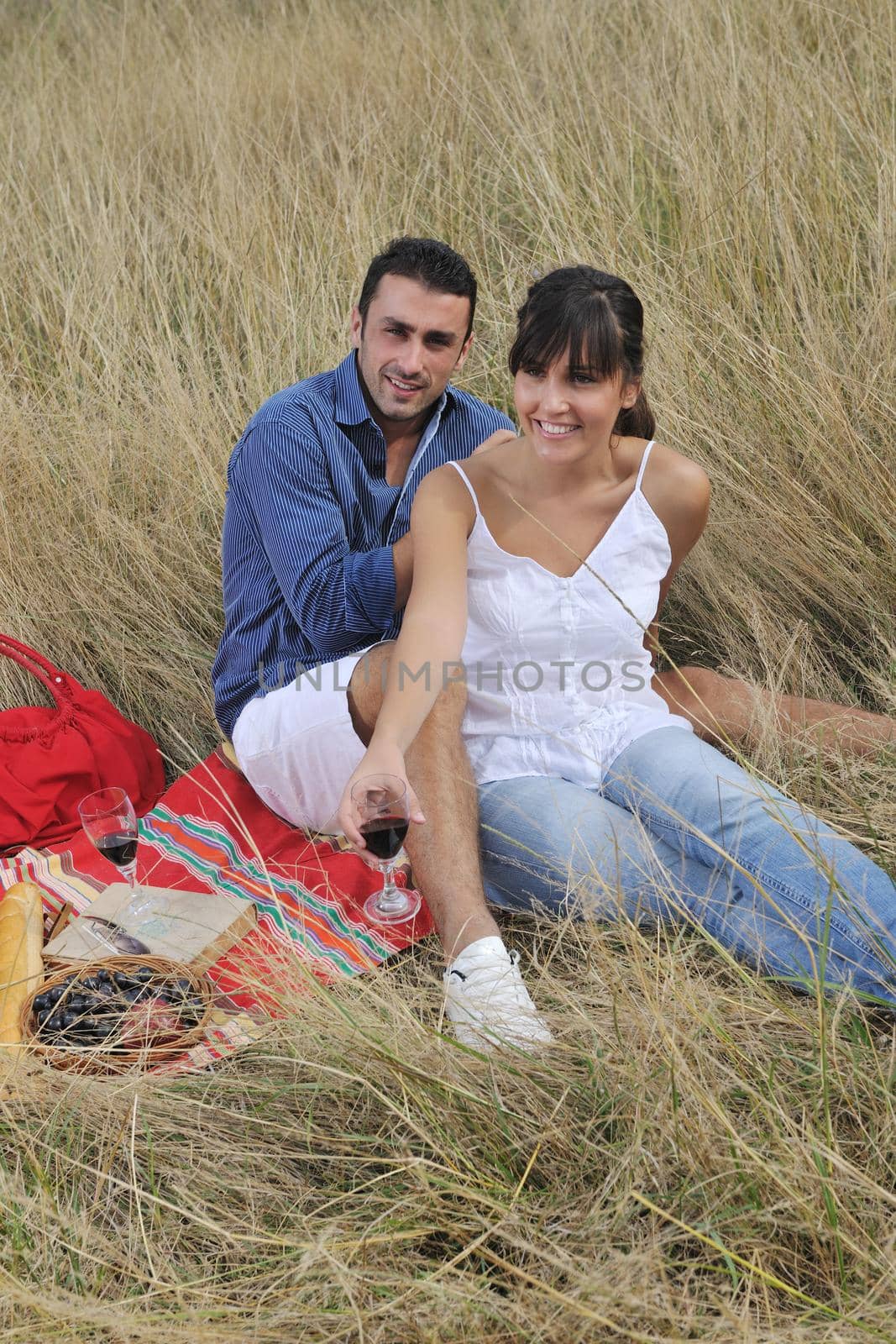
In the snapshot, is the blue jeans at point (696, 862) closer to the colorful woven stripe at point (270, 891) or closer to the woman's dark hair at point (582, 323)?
the colorful woven stripe at point (270, 891)

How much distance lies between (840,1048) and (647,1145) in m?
0.36

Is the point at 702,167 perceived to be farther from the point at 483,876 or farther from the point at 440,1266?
the point at 440,1266

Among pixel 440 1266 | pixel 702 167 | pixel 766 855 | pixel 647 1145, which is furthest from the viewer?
pixel 702 167

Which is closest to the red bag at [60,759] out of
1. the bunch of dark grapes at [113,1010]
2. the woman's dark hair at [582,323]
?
the bunch of dark grapes at [113,1010]

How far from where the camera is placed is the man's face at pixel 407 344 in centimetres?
316

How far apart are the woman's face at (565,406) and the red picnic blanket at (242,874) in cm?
108

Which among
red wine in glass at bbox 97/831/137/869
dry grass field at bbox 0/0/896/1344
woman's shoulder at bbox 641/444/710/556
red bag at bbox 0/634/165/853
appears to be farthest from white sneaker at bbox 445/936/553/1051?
red bag at bbox 0/634/165/853

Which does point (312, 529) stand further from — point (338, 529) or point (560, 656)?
point (560, 656)

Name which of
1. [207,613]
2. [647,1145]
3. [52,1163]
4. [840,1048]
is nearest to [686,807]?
[840,1048]

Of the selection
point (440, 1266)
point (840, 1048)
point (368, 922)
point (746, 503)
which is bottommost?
point (368, 922)

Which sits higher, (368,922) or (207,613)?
(207,613)

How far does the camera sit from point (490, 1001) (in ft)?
7.17

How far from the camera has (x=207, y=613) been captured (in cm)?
384

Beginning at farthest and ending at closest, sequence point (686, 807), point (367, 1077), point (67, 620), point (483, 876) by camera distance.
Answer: point (67, 620) < point (483, 876) < point (686, 807) < point (367, 1077)
